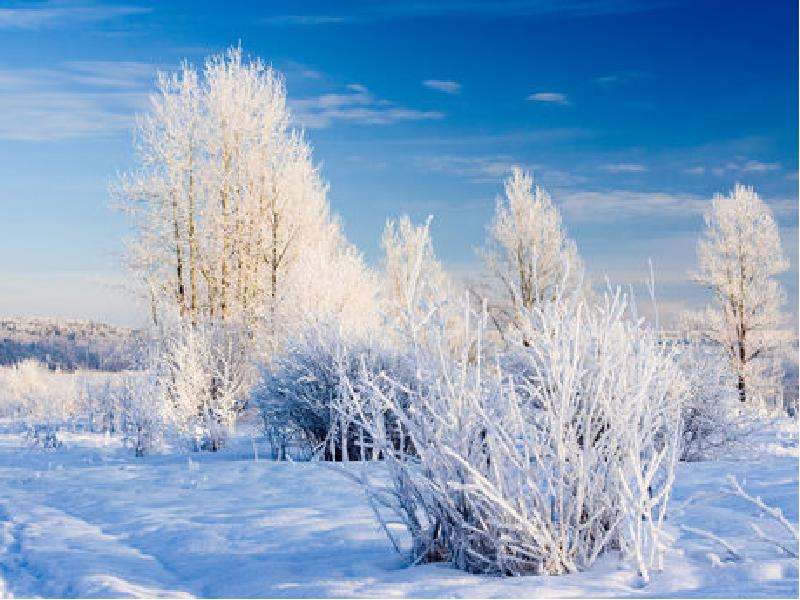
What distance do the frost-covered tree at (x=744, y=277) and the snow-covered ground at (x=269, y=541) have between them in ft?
53.8

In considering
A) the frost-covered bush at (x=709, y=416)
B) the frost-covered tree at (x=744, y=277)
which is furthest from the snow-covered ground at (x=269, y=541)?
the frost-covered tree at (x=744, y=277)

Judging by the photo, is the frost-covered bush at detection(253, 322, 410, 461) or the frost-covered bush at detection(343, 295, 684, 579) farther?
the frost-covered bush at detection(253, 322, 410, 461)

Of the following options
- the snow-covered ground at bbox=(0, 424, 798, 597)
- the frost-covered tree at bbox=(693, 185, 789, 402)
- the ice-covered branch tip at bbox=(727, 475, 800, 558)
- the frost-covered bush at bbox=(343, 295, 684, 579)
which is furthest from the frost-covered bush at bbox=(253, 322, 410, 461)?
the frost-covered tree at bbox=(693, 185, 789, 402)

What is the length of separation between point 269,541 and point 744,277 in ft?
73.0

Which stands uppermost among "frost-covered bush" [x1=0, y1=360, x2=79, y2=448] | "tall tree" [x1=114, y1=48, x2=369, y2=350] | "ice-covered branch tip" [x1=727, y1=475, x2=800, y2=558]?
"tall tree" [x1=114, y1=48, x2=369, y2=350]

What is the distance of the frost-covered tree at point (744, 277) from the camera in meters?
24.8

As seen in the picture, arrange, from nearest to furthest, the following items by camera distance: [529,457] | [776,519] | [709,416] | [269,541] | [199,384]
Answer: [776,519] → [529,457] → [269,541] → [709,416] → [199,384]

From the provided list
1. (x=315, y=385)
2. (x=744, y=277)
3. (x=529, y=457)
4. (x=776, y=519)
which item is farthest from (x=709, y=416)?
(x=744, y=277)

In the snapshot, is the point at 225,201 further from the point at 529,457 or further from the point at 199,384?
the point at 529,457

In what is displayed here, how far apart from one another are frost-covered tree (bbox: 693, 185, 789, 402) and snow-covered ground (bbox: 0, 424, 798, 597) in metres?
16.4

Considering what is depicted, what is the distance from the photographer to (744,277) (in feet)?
82.2

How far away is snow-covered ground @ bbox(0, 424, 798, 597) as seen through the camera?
165 inches

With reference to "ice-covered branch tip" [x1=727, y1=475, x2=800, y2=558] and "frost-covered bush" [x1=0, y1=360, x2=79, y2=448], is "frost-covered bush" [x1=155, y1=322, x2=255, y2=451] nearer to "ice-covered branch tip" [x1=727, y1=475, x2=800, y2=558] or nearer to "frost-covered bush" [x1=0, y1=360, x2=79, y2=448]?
"frost-covered bush" [x1=0, y1=360, x2=79, y2=448]

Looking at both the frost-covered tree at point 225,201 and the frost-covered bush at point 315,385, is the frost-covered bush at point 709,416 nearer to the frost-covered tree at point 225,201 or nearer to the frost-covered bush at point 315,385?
the frost-covered bush at point 315,385
